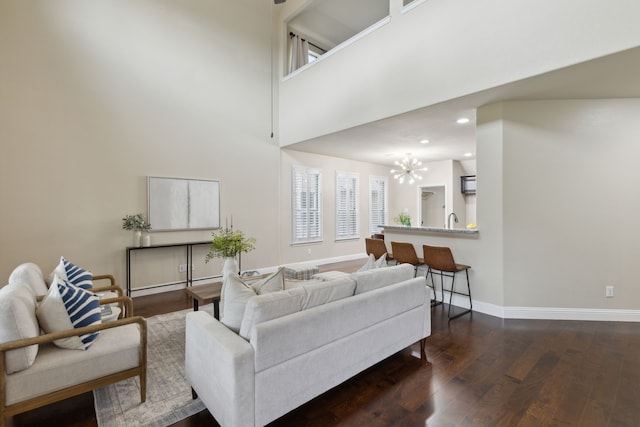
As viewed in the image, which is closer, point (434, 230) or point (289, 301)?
point (289, 301)

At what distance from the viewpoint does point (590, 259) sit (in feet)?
12.2

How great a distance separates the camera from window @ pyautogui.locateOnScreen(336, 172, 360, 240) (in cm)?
787

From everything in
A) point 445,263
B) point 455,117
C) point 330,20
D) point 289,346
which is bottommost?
point 289,346

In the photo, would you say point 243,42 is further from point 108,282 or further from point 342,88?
point 108,282

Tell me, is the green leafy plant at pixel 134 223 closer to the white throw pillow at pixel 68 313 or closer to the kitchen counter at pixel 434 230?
the white throw pillow at pixel 68 313

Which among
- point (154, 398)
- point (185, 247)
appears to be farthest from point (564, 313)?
point (185, 247)

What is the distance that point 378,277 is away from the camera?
2562 millimetres

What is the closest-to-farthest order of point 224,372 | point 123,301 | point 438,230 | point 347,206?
point 224,372
point 123,301
point 438,230
point 347,206

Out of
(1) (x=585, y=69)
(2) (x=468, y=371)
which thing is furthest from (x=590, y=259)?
(2) (x=468, y=371)

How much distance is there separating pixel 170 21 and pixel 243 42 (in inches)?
54.1

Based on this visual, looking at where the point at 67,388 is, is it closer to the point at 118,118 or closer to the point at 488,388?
the point at 488,388

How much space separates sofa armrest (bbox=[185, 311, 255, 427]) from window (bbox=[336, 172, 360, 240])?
6010 mm

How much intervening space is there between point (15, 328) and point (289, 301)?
1.58m

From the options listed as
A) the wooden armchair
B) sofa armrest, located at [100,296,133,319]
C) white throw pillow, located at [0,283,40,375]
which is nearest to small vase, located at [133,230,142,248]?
sofa armrest, located at [100,296,133,319]
